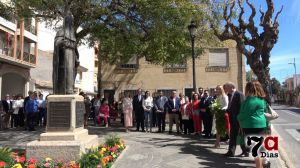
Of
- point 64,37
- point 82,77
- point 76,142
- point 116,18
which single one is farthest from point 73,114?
point 82,77

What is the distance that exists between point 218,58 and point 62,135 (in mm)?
26928

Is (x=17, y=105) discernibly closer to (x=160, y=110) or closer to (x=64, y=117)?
(x=160, y=110)

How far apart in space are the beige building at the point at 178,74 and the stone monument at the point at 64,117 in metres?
24.2

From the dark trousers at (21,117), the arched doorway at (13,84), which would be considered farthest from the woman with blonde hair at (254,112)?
the arched doorway at (13,84)

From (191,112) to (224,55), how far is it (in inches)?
801

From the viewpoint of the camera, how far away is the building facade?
2720 cm

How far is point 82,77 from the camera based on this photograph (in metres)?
45.2

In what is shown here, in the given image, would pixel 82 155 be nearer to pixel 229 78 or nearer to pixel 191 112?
pixel 191 112

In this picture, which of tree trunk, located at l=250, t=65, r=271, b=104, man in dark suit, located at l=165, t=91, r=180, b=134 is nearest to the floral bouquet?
tree trunk, located at l=250, t=65, r=271, b=104

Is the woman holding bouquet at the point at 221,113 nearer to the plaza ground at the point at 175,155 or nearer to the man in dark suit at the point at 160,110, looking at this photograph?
the plaza ground at the point at 175,155

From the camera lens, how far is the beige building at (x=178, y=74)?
3359 centimetres

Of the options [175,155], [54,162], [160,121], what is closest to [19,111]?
[160,121]

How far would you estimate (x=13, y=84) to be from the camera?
32.1m

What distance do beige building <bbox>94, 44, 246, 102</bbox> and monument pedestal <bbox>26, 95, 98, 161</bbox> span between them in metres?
24.9
